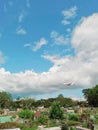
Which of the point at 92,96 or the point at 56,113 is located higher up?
the point at 92,96

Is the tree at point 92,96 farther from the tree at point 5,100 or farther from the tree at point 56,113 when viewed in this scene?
the tree at point 56,113

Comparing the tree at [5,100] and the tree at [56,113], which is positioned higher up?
the tree at [5,100]

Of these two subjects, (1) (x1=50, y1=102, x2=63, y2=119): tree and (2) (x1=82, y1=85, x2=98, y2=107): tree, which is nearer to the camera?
(1) (x1=50, y1=102, x2=63, y2=119): tree

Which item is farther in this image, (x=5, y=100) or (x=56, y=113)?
(x=5, y=100)

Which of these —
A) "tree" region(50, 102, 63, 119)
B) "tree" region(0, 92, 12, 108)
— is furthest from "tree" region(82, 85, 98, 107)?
"tree" region(50, 102, 63, 119)

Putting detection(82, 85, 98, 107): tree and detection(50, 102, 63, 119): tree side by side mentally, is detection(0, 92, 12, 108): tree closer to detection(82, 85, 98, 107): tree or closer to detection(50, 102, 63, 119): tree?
detection(82, 85, 98, 107): tree

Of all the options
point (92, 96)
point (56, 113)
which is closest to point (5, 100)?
point (92, 96)

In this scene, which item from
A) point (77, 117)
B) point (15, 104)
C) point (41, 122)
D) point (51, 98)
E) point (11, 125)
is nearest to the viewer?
point (11, 125)

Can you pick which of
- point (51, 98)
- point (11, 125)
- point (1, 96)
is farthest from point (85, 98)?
point (11, 125)

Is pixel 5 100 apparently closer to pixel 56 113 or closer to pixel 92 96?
pixel 92 96

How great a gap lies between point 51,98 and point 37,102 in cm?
964

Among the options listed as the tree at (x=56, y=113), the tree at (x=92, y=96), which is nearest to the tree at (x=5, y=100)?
the tree at (x=92, y=96)

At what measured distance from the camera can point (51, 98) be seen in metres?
130

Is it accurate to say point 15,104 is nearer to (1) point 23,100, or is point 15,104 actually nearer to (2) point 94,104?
(1) point 23,100
